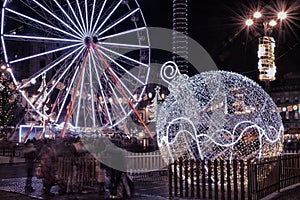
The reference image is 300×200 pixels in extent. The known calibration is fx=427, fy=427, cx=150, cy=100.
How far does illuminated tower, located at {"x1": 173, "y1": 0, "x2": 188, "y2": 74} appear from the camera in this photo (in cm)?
4897

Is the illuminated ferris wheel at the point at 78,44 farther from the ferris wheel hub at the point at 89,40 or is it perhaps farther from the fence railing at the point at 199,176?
the fence railing at the point at 199,176

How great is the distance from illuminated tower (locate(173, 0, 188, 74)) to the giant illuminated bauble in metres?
36.6

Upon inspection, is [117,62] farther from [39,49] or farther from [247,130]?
[39,49]

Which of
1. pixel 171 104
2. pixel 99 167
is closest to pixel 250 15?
pixel 171 104

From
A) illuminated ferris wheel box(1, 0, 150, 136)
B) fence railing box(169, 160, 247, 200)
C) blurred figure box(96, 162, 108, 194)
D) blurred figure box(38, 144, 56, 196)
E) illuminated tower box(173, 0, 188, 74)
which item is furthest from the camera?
illuminated tower box(173, 0, 188, 74)

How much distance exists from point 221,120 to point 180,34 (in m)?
39.1

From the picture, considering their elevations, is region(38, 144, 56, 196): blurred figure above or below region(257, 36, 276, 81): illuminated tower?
below

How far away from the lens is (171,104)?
44.6ft

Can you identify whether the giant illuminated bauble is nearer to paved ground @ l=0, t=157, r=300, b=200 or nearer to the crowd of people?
paved ground @ l=0, t=157, r=300, b=200

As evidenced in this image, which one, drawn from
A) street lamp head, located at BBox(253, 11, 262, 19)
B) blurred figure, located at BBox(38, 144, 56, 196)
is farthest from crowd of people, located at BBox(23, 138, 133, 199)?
street lamp head, located at BBox(253, 11, 262, 19)

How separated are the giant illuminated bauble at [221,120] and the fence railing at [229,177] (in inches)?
34.7

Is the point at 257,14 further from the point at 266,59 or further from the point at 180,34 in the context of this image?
the point at 180,34

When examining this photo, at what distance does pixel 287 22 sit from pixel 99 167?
13539 millimetres

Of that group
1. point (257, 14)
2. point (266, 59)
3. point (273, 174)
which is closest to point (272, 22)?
point (257, 14)
